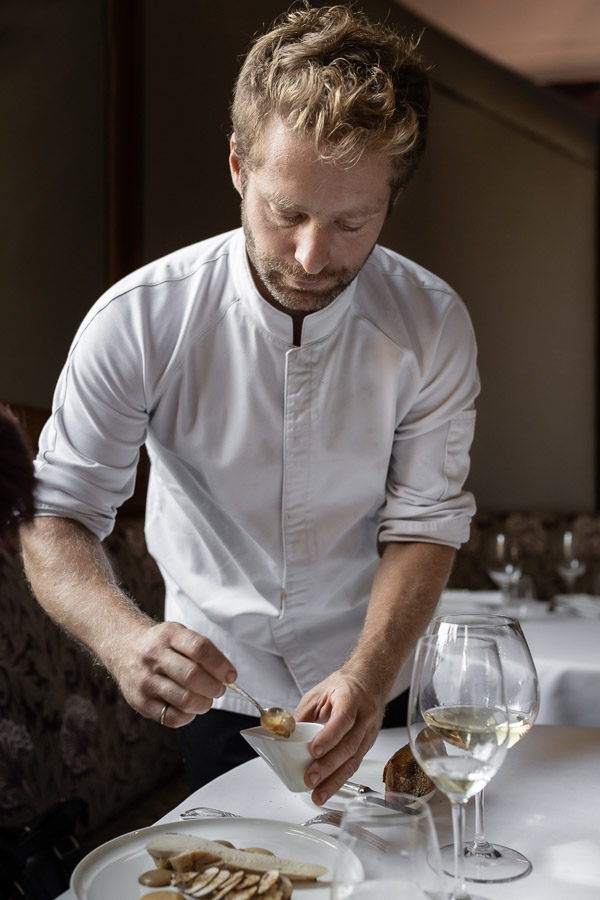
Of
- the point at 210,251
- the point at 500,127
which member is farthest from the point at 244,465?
the point at 500,127

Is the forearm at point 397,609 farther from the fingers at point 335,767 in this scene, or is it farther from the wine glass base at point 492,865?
the wine glass base at point 492,865

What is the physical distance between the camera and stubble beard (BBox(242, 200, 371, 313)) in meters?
1.32

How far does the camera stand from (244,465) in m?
1.47

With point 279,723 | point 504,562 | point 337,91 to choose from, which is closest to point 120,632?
point 279,723

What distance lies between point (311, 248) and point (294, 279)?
71 mm

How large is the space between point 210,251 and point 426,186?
9.85 feet

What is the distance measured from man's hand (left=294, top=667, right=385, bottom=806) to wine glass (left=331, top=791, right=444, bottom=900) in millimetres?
342

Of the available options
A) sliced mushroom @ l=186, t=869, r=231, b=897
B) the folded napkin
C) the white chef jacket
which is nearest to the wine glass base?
sliced mushroom @ l=186, t=869, r=231, b=897

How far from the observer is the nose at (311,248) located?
49.8 inches

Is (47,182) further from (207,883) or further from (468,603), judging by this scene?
(207,883)

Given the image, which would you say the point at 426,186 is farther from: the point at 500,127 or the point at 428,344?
the point at 428,344

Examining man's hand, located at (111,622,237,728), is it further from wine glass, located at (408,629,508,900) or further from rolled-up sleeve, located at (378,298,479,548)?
rolled-up sleeve, located at (378,298,479,548)

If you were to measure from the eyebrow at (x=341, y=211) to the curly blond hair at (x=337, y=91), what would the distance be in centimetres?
7

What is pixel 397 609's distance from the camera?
131 cm
